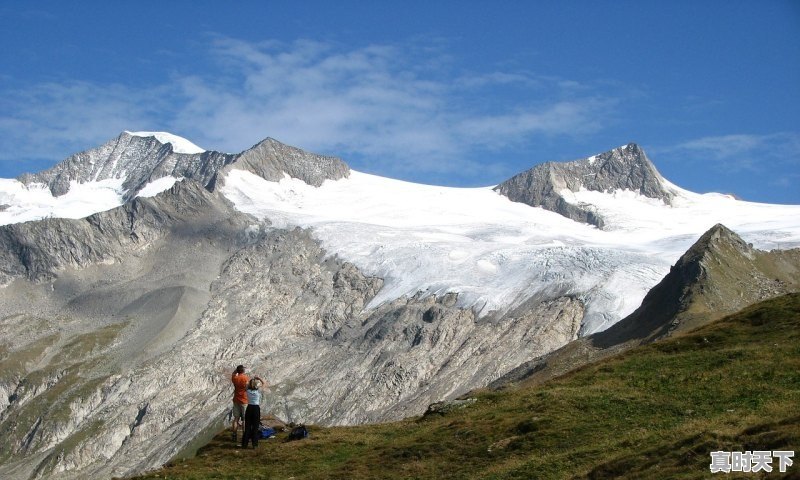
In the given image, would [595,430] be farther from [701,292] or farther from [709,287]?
[709,287]

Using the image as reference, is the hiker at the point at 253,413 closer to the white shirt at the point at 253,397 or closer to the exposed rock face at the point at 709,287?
the white shirt at the point at 253,397

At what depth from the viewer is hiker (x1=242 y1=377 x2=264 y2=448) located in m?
41.7

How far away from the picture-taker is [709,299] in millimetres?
130625

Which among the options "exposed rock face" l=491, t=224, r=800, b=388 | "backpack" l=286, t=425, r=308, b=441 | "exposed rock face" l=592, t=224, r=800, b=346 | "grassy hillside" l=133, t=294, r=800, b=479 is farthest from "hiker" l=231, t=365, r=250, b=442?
"exposed rock face" l=592, t=224, r=800, b=346

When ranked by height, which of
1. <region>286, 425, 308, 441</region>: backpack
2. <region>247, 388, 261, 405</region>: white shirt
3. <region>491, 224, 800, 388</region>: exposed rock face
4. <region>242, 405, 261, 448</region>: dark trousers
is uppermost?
<region>491, 224, 800, 388</region>: exposed rock face

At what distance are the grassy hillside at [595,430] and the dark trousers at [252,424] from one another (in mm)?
Answer: 603

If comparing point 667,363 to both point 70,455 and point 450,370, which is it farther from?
point 70,455

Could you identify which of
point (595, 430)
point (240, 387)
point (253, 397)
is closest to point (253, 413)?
point (253, 397)

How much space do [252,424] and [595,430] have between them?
14.4 metres

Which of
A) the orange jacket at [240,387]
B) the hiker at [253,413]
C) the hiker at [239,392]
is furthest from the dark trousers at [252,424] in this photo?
the orange jacket at [240,387]

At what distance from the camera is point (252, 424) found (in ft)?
141

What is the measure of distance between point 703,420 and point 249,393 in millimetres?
17748

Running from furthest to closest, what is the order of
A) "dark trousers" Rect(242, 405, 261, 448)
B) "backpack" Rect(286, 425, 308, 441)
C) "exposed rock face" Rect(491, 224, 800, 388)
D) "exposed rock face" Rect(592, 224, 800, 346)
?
1. "exposed rock face" Rect(592, 224, 800, 346)
2. "exposed rock face" Rect(491, 224, 800, 388)
3. "backpack" Rect(286, 425, 308, 441)
4. "dark trousers" Rect(242, 405, 261, 448)

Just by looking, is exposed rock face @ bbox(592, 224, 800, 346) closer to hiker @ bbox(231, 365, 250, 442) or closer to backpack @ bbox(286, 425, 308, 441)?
backpack @ bbox(286, 425, 308, 441)
